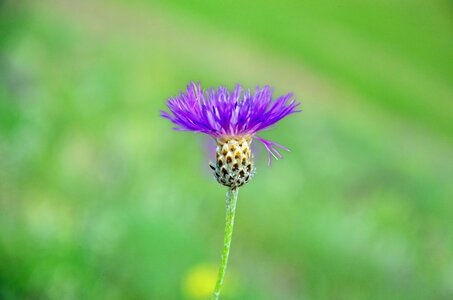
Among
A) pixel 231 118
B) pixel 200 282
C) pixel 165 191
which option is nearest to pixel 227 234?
pixel 231 118

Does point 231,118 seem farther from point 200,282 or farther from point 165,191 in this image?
point 165,191

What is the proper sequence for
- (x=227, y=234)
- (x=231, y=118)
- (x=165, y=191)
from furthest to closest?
(x=165, y=191), (x=231, y=118), (x=227, y=234)

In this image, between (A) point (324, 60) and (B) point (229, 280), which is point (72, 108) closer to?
(B) point (229, 280)

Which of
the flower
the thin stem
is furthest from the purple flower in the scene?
the thin stem

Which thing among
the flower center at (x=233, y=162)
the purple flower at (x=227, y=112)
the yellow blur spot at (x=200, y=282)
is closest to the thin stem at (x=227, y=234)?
the flower center at (x=233, y=162)

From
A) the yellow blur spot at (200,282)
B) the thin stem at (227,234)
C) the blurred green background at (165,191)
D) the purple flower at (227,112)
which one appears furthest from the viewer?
the blurred green background at (165,191)

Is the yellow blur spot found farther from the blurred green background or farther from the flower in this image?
the flower

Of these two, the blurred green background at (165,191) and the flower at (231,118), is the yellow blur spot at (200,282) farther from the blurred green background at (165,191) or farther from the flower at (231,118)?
the flower at (231,118)
